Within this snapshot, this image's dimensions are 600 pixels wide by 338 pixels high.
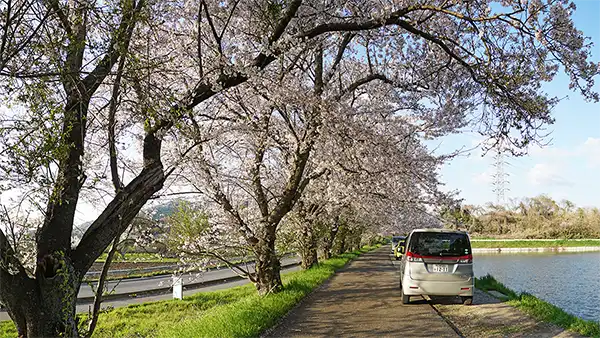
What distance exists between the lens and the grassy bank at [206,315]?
26.4 feet

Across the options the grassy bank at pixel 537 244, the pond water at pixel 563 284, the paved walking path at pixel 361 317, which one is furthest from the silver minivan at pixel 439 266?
the grassy bank at pixel 537 244

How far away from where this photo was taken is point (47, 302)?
179 inches

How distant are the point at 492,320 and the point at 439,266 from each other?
6.24 feet

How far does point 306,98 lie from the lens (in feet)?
32.6

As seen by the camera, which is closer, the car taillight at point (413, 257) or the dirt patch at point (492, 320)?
A: the dirt patch at point (492, 320)

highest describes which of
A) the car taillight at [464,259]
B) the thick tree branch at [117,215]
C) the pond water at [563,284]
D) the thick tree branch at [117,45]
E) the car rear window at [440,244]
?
the thick tree branch at [117,45]

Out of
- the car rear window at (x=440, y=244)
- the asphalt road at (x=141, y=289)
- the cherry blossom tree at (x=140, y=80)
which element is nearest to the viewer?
the cherry blossom tree at (x=140, y=80)

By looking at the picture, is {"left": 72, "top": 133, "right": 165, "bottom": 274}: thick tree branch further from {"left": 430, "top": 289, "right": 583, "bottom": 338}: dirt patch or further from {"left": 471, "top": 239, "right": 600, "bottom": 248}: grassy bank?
{"left": 471, "top": 239, "right": 600, "bottom": 248}: grassy bank

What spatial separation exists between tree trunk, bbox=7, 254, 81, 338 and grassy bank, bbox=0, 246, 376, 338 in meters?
1.41

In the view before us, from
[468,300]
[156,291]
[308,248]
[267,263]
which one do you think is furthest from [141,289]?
[468,300]

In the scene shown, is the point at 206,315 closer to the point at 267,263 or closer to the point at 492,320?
the point at 267,263

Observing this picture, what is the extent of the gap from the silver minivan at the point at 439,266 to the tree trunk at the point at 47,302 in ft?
26.1

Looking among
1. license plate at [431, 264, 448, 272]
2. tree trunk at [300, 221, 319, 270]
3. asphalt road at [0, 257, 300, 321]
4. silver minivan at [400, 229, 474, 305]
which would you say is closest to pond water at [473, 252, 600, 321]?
silver minivan at [400, 229, 474, 305]

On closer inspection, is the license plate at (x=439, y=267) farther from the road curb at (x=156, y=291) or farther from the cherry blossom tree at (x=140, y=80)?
the road curb at (x=156, y=291)
